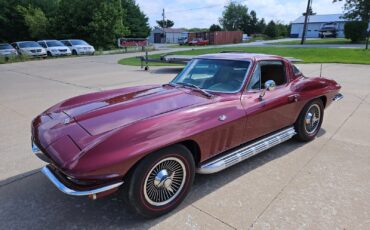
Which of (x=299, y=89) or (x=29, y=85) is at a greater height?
(x=299, y=89)

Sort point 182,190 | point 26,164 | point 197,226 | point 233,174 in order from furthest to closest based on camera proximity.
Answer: point 26,164 → point 233,174 → point 182,190 → point 197,226

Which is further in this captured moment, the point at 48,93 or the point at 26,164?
the point at 48,93

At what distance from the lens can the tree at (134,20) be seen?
1718 inches

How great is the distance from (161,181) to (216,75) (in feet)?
5.83

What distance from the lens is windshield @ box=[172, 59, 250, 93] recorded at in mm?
3501

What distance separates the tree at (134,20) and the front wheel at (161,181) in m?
43.1

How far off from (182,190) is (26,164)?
2.37 metres

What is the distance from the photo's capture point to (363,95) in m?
7.65

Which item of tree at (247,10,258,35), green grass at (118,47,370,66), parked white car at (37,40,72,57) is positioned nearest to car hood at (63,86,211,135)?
green grass at (118,47,370,66)

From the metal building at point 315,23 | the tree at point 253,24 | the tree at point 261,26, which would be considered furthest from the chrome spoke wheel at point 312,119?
the tree at point 253,24

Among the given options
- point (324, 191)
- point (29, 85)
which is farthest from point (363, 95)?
point (29, 85)

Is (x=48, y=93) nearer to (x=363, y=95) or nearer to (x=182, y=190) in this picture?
(x=182, y=190)

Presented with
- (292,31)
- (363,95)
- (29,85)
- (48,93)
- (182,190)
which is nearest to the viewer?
(182,190)

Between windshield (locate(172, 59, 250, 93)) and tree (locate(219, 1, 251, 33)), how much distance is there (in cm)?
8104
